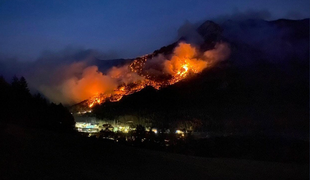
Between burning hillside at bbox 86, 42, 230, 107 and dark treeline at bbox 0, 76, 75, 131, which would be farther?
burning hillside at bbox 86, 42, 230, 107

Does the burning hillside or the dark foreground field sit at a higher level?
the burning hillside

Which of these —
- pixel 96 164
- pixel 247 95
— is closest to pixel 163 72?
pixel 247 95

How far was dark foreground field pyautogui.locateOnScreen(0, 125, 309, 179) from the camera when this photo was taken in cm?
802

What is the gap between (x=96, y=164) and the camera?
30.6 ft

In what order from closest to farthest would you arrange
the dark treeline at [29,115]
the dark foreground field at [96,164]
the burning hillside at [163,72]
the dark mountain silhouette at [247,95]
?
the dark foreground field at [96,164], the dark treeline at [29,115], the dark mountain silhouette at [247,95], the burning hillside at [163,72]

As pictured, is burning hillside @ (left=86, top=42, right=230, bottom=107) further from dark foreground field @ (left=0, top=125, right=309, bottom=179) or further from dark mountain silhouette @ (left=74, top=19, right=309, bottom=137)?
dark foreground field @ (left=0, top=125, right=309, bottom=179)

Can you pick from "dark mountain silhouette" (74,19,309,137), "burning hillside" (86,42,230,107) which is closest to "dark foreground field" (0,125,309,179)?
"dark mountain silhouette" (74,19,309,137)

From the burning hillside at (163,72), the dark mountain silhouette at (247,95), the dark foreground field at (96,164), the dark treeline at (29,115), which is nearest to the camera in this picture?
the dark foreground field at (96,164)

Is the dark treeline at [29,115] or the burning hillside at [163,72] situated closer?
the dark treeline at [29,115]

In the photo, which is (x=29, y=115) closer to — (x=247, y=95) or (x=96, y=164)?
(x=96, y=164)

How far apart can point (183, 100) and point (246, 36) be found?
133 feet

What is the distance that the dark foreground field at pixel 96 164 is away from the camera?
26.3 ft

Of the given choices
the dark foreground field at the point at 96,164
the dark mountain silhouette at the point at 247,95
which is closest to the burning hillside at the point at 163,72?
the dark mountain silhouette at the point at 247,95

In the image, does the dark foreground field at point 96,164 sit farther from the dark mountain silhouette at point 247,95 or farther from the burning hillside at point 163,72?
the burning hillside at point 163,72
